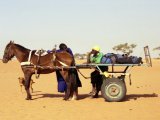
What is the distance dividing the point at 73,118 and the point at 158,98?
5312mm

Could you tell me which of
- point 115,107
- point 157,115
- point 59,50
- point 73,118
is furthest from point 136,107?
point 59,50

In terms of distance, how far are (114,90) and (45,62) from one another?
110 inches

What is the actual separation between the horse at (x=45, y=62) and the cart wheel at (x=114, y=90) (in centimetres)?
131

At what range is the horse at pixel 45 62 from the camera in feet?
50.1

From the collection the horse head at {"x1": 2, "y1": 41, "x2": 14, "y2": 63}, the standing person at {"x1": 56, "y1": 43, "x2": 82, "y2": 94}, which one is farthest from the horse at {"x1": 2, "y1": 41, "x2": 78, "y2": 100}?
the standing person at {"x1": 56, "y1": 43, "x2": 82, "y2": 94}

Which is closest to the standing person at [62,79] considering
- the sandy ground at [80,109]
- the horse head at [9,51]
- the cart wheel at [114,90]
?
the sandy ground at [80,109]

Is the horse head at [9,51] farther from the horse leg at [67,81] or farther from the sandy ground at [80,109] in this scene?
the horse leg at [67,81]

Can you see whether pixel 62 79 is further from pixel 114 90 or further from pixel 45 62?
pixel 114 90

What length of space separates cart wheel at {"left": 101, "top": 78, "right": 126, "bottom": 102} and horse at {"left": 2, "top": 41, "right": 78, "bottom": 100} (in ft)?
4.30

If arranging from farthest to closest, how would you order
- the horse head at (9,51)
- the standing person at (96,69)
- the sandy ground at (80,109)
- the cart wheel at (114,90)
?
1. the horse head at (9,51)
2. the standing person at (96,69)
3. the cart wheel at (114,90)
4. the sandy ground at (80,109)

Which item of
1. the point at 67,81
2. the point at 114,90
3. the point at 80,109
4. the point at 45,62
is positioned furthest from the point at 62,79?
the point at 80,109

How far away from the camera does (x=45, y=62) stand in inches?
613

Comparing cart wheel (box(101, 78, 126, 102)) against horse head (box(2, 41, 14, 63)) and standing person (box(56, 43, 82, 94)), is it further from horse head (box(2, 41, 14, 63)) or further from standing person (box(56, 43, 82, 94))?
horse head (box(2, 41, 14, 63))

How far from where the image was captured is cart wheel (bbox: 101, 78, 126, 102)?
14516 millimetres
